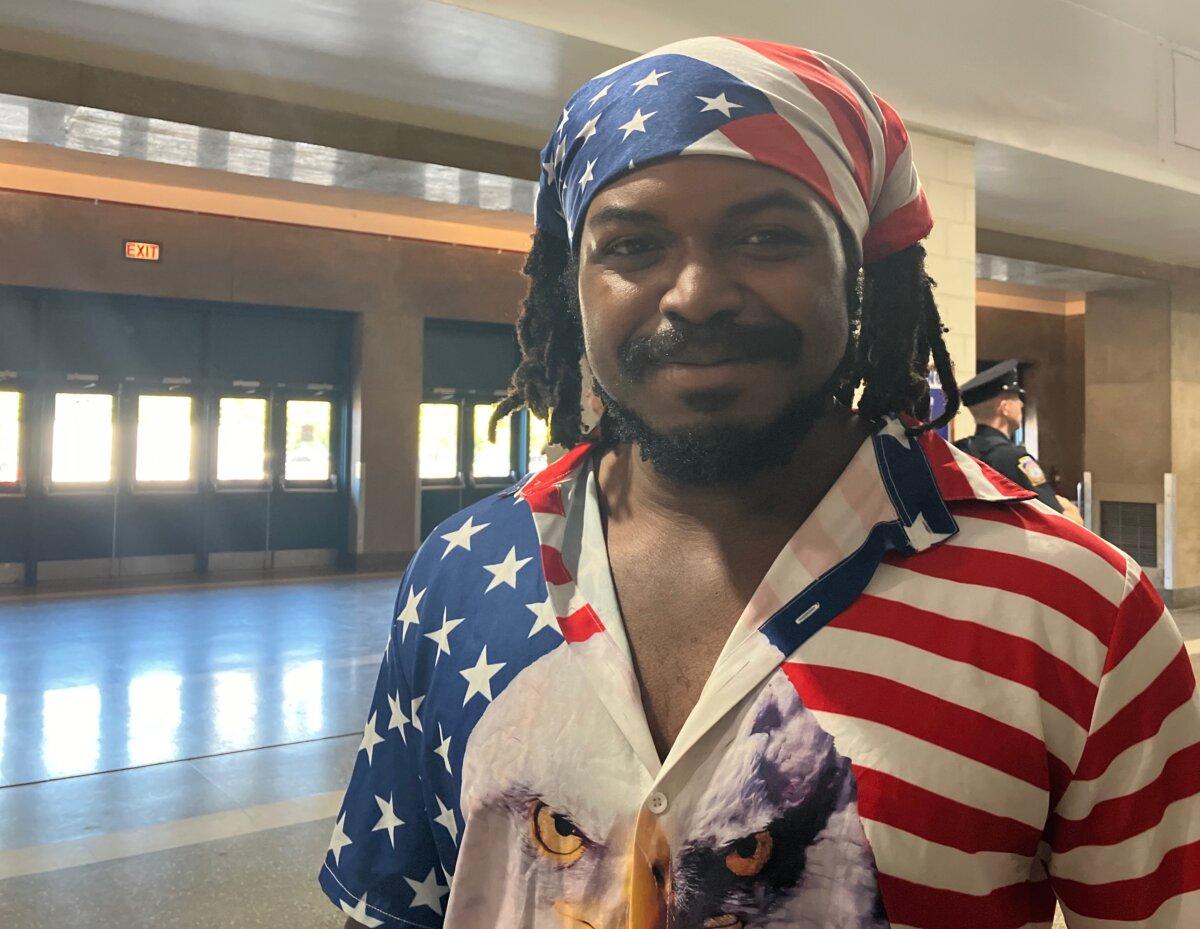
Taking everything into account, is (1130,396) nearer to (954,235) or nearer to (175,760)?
(954,235)

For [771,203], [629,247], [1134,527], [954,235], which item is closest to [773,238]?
[771,203]

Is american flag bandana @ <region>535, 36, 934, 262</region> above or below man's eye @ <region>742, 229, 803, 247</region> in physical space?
above

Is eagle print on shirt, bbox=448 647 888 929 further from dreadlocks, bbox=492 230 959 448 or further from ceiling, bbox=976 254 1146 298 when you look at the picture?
ceiling, bbox=976 254 1146 298

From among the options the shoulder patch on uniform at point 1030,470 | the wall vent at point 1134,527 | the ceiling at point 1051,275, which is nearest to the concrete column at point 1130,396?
the wall vent at point 1134,527

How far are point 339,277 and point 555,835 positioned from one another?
9.76 m

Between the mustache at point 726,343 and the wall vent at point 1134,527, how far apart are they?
960 centimetres

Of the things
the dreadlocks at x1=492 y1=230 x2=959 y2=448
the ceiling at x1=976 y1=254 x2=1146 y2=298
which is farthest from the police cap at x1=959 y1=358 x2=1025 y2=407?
the dreadlocks at x1=492 y1=230 x2=959 y2=448

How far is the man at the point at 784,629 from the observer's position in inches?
32.9

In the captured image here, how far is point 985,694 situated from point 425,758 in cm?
54

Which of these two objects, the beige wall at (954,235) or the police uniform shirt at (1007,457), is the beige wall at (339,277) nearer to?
the beige wall at (954,235)

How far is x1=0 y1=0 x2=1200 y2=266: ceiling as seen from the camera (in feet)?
13.1

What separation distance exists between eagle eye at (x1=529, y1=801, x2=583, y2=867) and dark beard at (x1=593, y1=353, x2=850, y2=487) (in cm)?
32

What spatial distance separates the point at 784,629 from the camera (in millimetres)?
896

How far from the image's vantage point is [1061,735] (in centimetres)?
83
